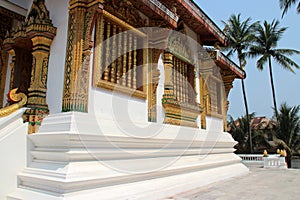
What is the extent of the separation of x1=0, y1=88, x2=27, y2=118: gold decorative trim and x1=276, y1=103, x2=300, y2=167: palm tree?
21711 mm

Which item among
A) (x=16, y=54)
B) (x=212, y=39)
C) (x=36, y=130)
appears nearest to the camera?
(x=36, y=130)

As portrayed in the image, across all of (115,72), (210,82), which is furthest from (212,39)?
(115,72)

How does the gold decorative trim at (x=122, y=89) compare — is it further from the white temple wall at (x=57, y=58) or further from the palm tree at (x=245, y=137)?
the palm tree at (x=245, y=137)

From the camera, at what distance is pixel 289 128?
2173cm

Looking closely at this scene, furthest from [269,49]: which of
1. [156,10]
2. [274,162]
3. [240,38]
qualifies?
[156,10]

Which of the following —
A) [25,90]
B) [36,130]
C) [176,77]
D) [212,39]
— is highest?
[212,39]

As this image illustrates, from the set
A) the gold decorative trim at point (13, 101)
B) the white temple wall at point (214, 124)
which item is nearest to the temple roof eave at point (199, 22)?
the white temple wall at point (214, 124)

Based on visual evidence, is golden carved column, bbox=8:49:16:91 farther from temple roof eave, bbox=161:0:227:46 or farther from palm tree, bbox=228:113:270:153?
palm tree, bbox=228:113:270:153

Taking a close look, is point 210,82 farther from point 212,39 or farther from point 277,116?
point 277,116

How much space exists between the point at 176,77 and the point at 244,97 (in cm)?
1951

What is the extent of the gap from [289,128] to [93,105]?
72.6 feet

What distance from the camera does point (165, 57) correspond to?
5730mm

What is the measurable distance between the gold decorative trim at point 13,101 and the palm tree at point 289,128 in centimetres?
2171

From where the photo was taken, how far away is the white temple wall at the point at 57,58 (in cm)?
387
